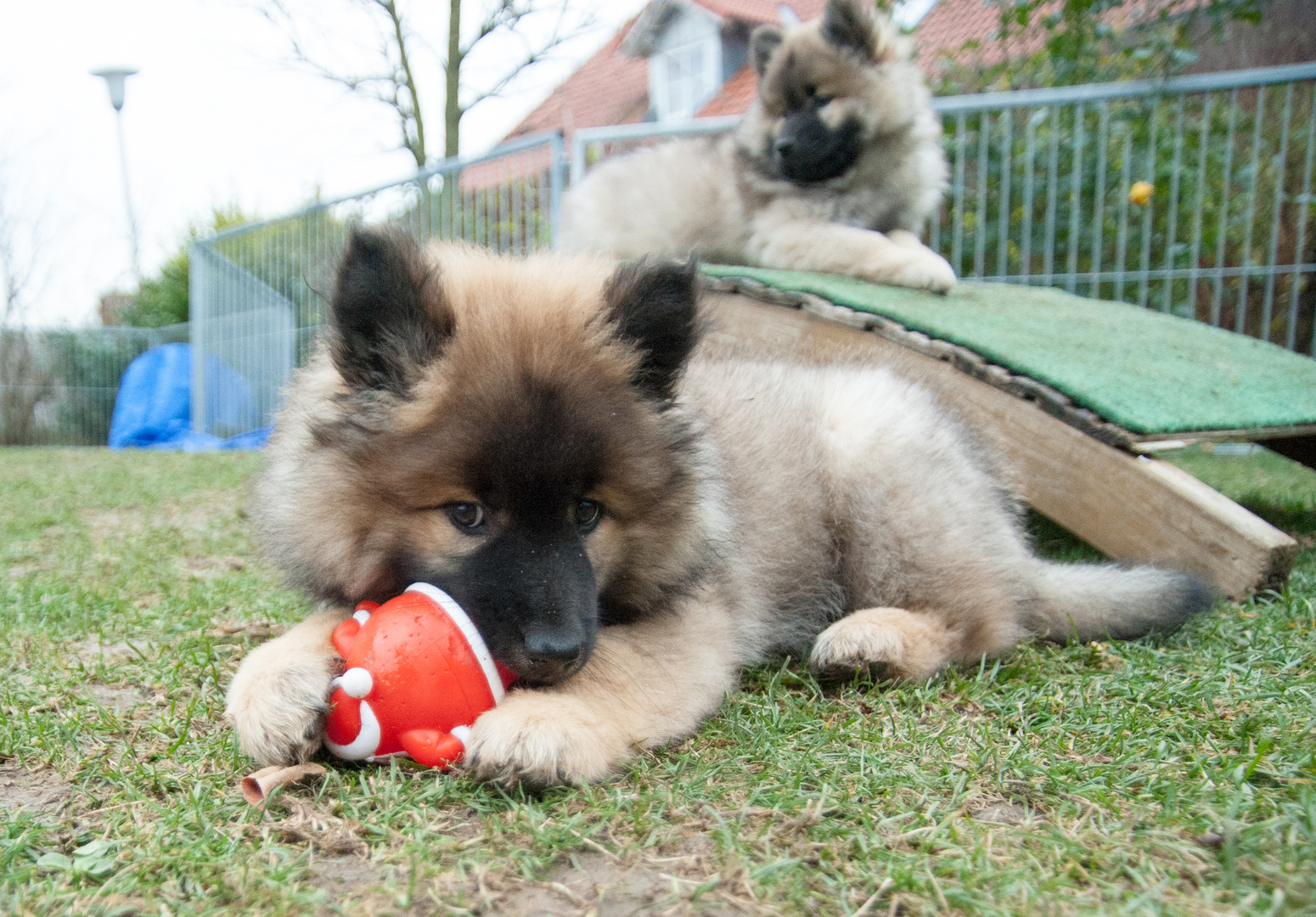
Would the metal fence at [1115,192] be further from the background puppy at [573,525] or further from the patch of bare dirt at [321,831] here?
the patch of bare dirt at [321,831]

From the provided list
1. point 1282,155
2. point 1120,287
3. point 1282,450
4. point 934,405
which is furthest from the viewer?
point 1120,287

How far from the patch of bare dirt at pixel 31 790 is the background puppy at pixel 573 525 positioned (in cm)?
31

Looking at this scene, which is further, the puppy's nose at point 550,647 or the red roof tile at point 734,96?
the red roof tile at point 734,96

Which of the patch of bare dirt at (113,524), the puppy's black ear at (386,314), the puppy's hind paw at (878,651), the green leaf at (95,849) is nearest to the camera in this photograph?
the green leaf at (95,849)

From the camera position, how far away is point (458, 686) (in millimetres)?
1682

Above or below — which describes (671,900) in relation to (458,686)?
below

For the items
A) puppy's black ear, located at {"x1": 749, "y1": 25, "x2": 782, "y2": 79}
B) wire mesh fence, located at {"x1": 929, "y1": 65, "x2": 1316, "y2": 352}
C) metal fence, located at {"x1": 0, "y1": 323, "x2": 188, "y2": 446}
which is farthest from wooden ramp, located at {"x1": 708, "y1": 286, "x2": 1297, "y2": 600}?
metal fence, located at {"x1": 0, "y1": 323, "x2": 188, "y2": 446}

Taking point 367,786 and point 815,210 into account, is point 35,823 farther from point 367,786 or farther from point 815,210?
point 815,210

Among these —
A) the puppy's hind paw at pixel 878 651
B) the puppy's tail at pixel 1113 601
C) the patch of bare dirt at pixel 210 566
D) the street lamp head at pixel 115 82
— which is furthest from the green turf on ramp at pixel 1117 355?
the street lamp head at pixel 115 82

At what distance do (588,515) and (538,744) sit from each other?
0.46m

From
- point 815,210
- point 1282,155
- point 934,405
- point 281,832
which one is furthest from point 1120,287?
point 281,832

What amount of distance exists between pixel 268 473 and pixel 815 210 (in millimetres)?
4023

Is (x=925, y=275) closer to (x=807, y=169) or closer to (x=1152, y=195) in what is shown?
(x=807, y=169)

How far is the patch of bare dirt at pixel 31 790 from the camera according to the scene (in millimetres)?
1628
